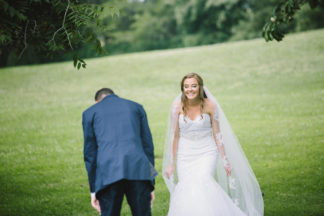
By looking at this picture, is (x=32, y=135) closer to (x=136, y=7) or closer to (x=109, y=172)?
(x=109, y=172)

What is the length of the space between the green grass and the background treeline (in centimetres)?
1444

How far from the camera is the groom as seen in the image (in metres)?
3.95

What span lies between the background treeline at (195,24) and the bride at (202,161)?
124 feet

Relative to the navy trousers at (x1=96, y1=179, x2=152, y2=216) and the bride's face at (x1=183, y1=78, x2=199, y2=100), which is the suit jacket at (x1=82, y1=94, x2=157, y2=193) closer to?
the navy trousers at (x1=96, y1=179, x2=152, y2=216)

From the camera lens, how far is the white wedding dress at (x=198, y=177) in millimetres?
5047

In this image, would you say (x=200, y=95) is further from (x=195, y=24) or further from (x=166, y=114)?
(x=195, y=24)

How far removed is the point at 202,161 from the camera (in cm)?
549

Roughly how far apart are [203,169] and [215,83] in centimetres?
1870

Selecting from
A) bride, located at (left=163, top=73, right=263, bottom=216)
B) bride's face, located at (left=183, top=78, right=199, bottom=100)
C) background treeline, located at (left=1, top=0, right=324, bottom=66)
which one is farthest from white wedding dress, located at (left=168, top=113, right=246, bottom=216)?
background treeline, located at (left=1, top=0, right=324, bottom=66)

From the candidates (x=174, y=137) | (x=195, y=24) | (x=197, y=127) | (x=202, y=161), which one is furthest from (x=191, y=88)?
(x=195, y=24)

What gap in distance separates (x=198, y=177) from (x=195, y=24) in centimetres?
5464

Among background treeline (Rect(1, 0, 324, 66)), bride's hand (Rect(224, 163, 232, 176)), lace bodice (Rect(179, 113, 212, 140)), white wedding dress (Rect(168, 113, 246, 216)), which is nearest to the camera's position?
white wedding dress (Rect(168, 113, 246, 216))

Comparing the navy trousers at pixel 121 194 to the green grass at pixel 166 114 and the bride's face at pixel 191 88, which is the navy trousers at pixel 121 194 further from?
the green grass at pixel 166 114

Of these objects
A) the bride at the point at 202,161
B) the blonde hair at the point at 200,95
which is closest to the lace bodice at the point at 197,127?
the bride at the point at 202,161
